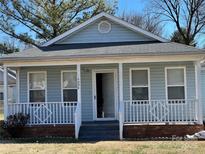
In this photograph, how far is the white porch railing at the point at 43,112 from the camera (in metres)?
16.6

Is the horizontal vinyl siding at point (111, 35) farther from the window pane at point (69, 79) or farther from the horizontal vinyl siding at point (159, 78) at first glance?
the window pane at point (69, 79)

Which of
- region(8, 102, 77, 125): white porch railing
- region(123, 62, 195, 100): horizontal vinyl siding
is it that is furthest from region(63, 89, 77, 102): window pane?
region(123, 62, 195, 100): horizontal vinyl siding

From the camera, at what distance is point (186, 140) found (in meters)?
15.0

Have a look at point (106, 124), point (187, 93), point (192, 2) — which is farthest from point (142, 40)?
point (192, 2)

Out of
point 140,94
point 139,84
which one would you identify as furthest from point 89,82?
point 140,94

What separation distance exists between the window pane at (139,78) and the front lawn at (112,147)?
158 inches

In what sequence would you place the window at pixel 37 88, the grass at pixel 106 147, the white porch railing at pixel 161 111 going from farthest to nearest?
the window at pixel 37 88, the white porch railing at pixel 161 111, the grass at pixel 106 147

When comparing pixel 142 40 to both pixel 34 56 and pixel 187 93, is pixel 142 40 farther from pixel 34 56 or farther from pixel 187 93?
pixel 34 56

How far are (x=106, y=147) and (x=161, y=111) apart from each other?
12.3 feet

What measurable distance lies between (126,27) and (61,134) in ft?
20.0

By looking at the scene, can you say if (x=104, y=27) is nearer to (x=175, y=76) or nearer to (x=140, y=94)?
(x=140, y=94)

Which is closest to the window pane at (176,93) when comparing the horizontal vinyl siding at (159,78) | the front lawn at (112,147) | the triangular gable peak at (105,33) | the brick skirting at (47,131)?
the horizontal vinyl siding at (159,78)

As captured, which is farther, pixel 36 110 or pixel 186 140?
pixel 36 110

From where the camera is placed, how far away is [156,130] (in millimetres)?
15906
